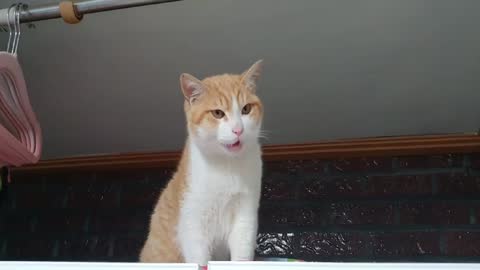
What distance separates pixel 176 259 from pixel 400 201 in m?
0.90

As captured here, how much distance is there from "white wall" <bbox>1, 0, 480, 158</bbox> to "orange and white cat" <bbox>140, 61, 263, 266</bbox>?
0.25 metres

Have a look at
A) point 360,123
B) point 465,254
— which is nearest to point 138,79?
point 360,123

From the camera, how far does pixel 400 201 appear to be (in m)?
1.61

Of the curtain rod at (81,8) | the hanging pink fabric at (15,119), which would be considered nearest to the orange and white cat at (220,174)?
the curtain rod at (81,8)

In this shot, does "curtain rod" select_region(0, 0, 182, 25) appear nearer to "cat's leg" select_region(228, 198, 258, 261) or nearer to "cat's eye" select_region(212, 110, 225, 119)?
"cat's eye" select_region(212, 110, 225, 119)

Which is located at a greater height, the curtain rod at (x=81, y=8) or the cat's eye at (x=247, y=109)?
the curtain rod at (x=81, y=8)

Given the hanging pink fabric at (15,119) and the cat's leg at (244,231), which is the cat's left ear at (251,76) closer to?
the cat's leg at (244,231)

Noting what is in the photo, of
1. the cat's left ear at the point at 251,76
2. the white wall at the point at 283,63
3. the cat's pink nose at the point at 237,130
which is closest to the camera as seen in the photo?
the cat's pink nose at the point at 237,130

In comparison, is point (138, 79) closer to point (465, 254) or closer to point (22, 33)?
point (22, 33)

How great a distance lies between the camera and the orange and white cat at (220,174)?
939 millimetres

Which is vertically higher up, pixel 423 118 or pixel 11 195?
pixel 423 118

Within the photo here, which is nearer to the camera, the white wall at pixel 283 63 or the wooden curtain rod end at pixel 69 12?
the wooden curtain rod end at pixel 69 12

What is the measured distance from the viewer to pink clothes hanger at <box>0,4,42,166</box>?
91 centimetres

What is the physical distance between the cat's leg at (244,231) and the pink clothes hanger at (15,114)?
0.44m
